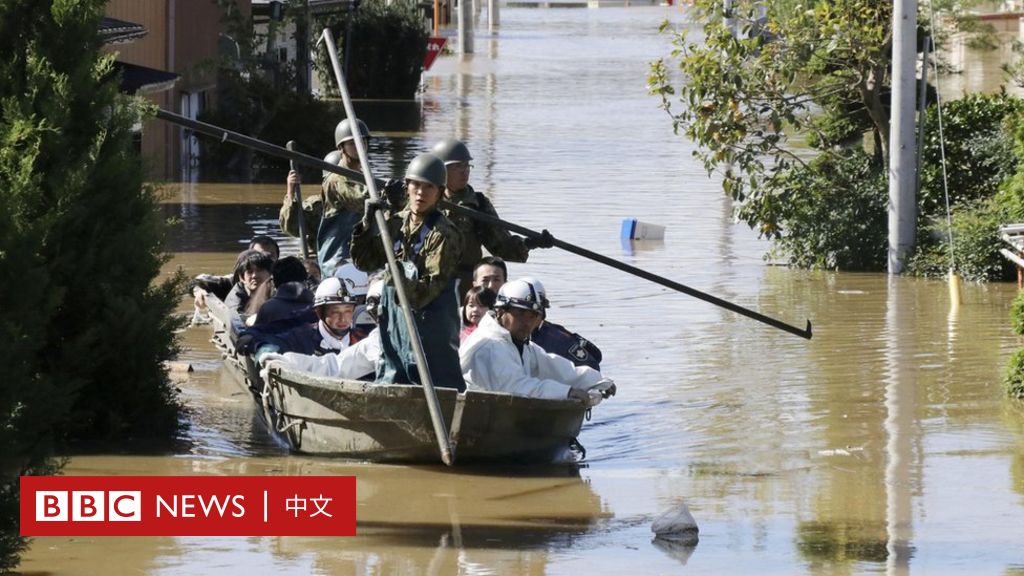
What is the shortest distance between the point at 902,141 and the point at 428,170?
9571 millimetres

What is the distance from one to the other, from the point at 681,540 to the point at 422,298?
86.3 inches

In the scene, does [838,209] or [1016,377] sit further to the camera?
[838,209]

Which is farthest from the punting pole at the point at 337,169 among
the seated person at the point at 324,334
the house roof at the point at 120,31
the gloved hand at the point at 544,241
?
the house roof at the point at 120,31

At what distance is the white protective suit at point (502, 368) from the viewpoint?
1117 cm

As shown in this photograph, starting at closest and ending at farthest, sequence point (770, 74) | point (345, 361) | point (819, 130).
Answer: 1. point (345, 361)
2. point (770, 74)
3. point (819, 130)

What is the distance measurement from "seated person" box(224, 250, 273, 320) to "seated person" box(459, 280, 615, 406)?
326 cm

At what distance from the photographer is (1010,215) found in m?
17.7

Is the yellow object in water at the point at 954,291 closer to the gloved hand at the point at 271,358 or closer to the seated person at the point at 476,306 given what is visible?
the seated person at the point at 476,306

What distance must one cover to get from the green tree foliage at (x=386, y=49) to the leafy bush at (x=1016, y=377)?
33.0 m

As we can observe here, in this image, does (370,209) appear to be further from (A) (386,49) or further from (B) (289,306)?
Answer: (A) (386,49)

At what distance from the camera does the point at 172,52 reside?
2936 centimetres

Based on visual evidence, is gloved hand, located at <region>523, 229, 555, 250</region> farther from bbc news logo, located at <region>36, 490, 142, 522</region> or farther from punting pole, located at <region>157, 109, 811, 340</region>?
bbc news logo, located at <region>36, 490, 142, 522</region>

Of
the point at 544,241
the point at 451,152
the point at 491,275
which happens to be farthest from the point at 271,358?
the point at 544,241

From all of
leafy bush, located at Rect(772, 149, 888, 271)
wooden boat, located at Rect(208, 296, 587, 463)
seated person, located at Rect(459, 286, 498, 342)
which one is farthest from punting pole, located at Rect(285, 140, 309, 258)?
leafy bush, located at Rect(772, 149, 888, 271)
